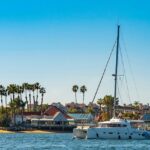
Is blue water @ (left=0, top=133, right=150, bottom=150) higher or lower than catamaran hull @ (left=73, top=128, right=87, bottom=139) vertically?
lower

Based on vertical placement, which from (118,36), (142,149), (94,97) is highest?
(118,36)

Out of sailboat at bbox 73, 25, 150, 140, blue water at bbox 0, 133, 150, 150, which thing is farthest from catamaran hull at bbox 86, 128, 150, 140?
blue water at bbox 0, 133, 150, 150

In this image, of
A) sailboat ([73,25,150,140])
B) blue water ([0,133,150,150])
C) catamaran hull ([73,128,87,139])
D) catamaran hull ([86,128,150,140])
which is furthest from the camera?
catamaran hull ([73,128,87,139])

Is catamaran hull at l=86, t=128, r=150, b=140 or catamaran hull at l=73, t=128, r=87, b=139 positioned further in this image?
catamaran hull at l=73, t=128, r=87, b=139

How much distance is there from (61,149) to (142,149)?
11473 mm

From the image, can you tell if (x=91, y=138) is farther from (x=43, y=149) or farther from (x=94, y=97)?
(x=43, y=149)

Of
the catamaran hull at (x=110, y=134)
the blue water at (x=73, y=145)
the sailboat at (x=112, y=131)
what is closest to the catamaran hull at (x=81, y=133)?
the sailboat at (x=112, y=131)

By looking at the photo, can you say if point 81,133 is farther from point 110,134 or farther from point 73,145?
point 73,145

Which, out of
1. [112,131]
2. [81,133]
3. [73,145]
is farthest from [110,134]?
[73,145]

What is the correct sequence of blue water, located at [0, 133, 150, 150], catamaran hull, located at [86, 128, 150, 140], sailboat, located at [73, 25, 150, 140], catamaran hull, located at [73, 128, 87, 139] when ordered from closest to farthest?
blue water, located at [0, 133, 150, 150] < catamaran hull, located at [86, 128, 150, 140] < sailboat, located at [73, 25, 150, 140] < catamaran hull, located at [73, 128, 87, 139]

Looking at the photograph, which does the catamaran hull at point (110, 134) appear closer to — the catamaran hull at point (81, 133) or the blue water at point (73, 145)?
the catamaran hull at point (81, 133)

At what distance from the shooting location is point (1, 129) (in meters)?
194

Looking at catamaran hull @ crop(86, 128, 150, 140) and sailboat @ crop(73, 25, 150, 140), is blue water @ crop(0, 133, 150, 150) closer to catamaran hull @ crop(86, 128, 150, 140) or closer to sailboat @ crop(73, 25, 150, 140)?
catamaran hull @ crop(86, 128, 150, 140)

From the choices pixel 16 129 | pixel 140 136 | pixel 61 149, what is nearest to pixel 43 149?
pixel 61 149
